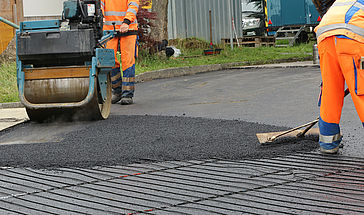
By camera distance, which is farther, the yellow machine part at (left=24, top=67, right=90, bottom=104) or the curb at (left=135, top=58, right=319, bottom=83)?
the curb at (left=135, top=58, right=319, bottom=83)

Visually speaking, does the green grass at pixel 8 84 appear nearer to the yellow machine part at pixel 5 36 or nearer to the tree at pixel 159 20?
the yellow machine part at pixel 5 36

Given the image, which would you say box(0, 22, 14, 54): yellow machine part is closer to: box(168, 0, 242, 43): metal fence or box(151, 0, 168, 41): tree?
box(151, 0, 168, 41): tree

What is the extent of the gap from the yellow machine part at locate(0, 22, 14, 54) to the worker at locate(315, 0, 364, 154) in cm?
1059

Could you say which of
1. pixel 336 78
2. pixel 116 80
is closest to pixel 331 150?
pixel 336 78

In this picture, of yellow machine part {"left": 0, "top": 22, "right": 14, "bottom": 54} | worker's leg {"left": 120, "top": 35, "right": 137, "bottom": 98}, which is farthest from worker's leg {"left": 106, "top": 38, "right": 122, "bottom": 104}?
yellow machine part {"left": 0, "top": 22, "right": 14, "bottom": 54}

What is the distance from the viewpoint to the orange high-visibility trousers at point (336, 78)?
14.0 ft

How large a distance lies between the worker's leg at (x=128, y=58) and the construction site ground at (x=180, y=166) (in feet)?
2.95

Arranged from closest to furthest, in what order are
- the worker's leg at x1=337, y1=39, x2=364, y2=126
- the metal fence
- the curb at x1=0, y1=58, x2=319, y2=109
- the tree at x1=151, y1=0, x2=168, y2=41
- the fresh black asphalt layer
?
1. the worker's leg at x1=337, y1=39, x2=364, y2=126
2. the fresh black asphalt layer
3. the curb at x1=0, y1=58, x2=319, y2=109
4. the tree at x1=151, y1=0, x2=168, y2=41
5. the metal fence

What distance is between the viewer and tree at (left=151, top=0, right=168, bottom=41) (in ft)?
51.8

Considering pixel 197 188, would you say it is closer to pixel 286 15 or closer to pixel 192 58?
pixel 192 58

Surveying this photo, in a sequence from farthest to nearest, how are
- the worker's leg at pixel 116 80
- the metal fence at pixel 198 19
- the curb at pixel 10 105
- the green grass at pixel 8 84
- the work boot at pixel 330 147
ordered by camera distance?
1. the metal fence at pixel 198 19
2. the green grass at pixel 8 84
3. the curb at pixel 10 105
4. the worker's leg at pixel 116 80
5. the work boot at pixel 330 147

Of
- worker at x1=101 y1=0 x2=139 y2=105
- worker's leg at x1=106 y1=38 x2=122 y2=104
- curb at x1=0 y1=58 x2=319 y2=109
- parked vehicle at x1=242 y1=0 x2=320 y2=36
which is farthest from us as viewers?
parked vehicle at x1=242 y1=0 x2=320 y2=36

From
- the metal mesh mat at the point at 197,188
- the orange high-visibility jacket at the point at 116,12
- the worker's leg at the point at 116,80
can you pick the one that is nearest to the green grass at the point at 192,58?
the worker's leg at the point at 116,80

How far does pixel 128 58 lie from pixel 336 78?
175 inches
